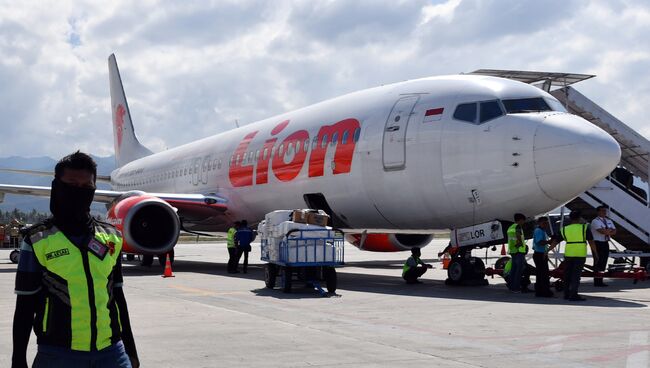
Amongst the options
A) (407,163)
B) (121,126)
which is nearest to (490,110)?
(407,163)

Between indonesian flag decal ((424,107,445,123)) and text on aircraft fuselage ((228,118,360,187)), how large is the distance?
1.68m

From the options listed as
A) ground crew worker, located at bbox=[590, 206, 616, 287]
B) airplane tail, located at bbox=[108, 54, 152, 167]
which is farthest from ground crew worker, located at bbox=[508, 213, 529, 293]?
airplane tail, located at bbox=[108, 54, 152, 167]

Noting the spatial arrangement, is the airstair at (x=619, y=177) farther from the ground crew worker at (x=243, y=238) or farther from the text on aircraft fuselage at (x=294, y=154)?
the ground crew worker at (x=243, y=238)

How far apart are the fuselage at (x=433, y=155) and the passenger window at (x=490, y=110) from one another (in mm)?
16

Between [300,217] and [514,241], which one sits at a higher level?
[300,217]

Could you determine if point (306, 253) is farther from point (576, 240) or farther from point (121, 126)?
point (121, 126)

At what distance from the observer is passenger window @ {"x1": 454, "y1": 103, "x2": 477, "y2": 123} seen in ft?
39.3

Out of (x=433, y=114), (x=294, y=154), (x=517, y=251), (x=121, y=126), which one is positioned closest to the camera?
(x=517, y=251)

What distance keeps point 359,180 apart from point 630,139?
19.4 feet

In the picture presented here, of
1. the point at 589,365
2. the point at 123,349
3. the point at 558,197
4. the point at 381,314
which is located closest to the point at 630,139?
the point at 558,197

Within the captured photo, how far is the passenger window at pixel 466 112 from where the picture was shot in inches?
471

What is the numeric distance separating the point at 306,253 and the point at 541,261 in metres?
3.38

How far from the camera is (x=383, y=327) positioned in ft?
25.2

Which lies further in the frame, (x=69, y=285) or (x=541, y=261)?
(x=541, y=261)
